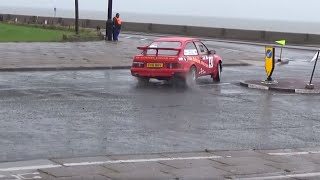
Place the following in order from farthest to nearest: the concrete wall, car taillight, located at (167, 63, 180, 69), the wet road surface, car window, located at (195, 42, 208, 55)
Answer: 1. the concrete wall
2. car window, located at (195, 42, 208, 55)
3. car taillight, located at (167, 63, 180, 69)
4. the wet road surface

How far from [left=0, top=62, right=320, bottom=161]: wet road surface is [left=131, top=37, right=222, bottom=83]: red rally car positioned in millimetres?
397

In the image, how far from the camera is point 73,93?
1686 centimetres

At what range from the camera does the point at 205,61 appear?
21.2 meters

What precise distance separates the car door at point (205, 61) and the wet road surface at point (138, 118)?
748 mm

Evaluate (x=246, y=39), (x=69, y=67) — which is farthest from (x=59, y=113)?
(x=246, y=39)

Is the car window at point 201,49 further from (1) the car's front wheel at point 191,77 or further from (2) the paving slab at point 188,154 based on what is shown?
(2) the paving slab at point 188,154

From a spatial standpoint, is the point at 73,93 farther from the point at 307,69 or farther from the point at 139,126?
A: the point at 307,69

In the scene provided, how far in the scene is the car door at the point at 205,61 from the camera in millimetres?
20953

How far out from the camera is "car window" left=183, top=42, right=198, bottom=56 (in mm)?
20303

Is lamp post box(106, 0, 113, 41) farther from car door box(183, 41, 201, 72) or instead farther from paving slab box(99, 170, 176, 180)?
paving slab box(99, 170, 176, 180)

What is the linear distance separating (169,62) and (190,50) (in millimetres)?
1171

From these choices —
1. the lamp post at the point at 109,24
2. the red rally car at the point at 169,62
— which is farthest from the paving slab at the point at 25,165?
the lamp post at the point at 109,24

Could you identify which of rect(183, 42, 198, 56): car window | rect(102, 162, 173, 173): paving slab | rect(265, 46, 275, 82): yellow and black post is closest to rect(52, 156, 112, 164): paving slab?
rect(102, 162, 173, 173): paving slab

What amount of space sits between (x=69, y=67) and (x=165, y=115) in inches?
424
